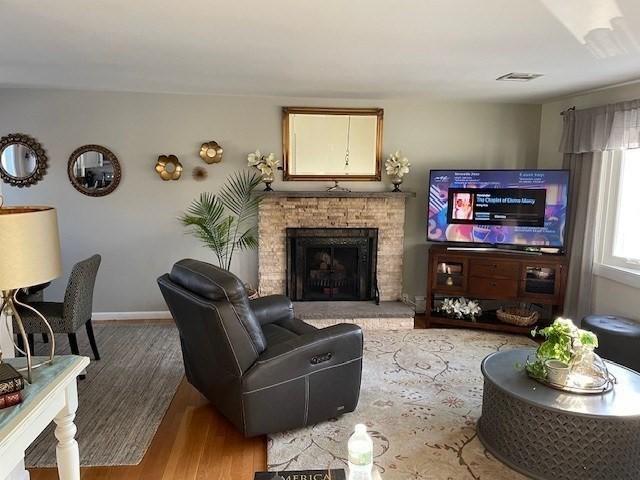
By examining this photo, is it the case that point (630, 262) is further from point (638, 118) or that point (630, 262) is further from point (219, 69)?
point (219, 69)

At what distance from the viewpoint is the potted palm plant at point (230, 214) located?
185 inches

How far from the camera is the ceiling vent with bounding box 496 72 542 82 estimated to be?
11.5 feet

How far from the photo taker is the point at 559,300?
4.35 metres

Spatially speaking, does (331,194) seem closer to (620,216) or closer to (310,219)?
(310,219)

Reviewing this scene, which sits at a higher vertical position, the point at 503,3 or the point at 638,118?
the point at 503,3

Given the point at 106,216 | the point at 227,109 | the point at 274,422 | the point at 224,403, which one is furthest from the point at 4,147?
the point at 274,422

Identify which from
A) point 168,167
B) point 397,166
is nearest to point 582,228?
point 397,166

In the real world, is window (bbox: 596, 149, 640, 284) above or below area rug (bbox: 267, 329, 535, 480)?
above

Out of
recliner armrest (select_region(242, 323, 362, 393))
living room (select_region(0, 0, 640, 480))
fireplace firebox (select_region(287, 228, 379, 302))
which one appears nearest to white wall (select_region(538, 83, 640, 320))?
living room (select_region(0, 0, 640, 480))

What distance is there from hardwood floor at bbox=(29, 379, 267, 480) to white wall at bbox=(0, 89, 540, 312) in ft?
7.37

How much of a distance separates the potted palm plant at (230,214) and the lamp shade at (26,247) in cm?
298

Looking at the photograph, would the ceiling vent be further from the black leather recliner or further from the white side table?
the white side table

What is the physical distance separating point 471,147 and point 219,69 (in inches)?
117

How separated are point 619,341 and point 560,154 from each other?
2248 mm
